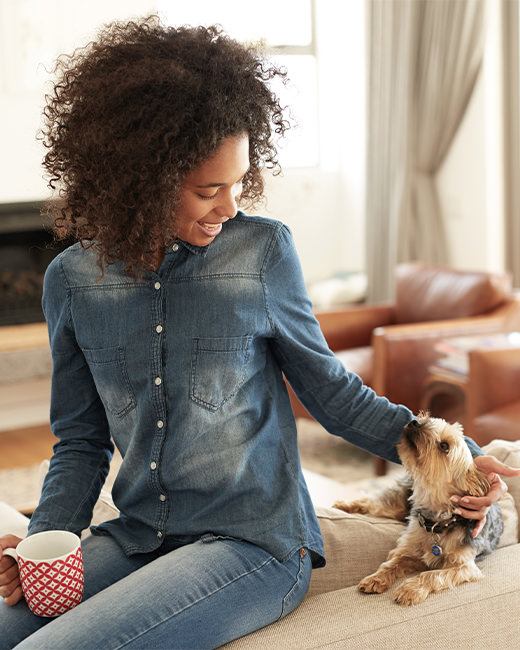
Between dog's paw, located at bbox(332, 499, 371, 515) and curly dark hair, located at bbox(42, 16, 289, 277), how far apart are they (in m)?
0.70

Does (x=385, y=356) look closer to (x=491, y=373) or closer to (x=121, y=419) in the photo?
(x=491, y=373)

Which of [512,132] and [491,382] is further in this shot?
[512,132]

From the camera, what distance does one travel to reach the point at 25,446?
434 centimetres

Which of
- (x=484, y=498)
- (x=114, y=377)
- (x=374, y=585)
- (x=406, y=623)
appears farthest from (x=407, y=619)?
(x=114, y=377)

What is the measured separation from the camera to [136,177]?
1.18 m

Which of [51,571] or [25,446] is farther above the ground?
[51,571]

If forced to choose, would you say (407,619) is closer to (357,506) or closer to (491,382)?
(357,506)

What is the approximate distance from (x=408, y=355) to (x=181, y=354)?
7.82ft

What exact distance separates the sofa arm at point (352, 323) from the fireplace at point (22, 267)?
6.03 feet

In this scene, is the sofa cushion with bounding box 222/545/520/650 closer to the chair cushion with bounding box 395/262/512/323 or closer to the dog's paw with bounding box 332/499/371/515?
the dog's paw with bounding box 332/499/371/515

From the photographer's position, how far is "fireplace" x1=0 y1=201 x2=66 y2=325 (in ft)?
15.7

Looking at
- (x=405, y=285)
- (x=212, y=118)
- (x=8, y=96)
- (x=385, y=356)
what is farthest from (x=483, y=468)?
(x=8, y=96)

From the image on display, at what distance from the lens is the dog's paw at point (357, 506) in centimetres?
163

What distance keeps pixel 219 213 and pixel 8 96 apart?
384cm
